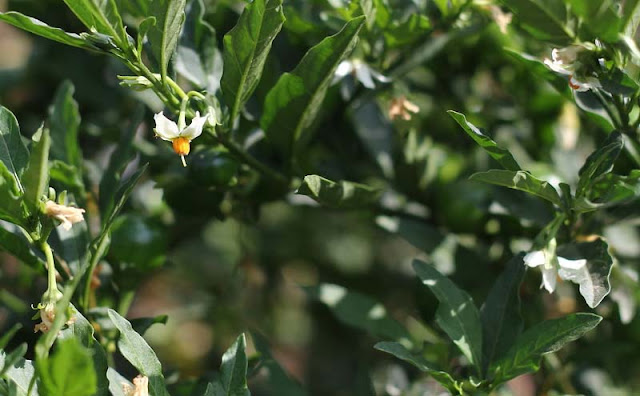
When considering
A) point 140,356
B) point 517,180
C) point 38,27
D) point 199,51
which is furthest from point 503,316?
point 38,27

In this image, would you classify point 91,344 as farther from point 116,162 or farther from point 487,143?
point 487,143

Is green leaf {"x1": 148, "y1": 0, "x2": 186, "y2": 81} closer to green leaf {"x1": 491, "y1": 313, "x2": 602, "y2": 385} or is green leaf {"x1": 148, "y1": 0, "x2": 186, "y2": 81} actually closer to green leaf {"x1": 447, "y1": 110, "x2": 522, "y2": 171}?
green leaf {"x1": 447, "y1": 110, "x2": 522, "y2": 171}

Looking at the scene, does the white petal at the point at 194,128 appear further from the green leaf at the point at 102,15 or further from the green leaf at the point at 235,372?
the green leaf at the point at 235,372

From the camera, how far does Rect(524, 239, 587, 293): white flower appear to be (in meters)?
0.94

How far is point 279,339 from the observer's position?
2.26m

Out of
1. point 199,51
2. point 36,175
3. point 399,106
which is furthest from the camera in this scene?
point 399,106

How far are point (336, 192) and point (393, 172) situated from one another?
1.34ft

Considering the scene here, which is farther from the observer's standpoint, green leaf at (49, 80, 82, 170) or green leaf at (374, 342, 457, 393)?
green leaf at (49, 80, 82, 170)

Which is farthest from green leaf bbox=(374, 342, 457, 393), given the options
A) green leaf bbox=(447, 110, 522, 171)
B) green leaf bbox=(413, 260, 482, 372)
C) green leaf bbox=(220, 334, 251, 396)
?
green leaf bbox=(447, 110, 522, 171)

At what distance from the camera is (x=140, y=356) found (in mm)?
858

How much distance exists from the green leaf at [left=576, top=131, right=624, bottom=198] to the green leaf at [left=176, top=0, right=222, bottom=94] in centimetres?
51

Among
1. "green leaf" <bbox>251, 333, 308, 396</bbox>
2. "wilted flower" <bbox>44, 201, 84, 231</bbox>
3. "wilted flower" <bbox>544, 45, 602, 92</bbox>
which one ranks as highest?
"wilted flower" <bbox>544, 45, 602, 92</bbox>

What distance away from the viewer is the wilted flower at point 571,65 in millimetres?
929

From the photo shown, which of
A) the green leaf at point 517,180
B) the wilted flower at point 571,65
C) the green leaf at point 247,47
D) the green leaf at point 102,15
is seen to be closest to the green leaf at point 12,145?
the green leaf at point 102,15
